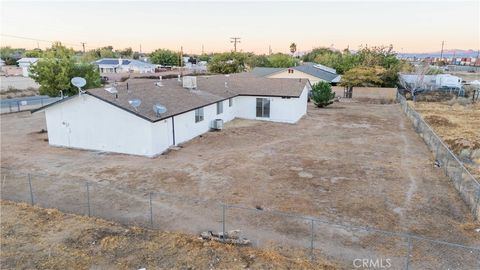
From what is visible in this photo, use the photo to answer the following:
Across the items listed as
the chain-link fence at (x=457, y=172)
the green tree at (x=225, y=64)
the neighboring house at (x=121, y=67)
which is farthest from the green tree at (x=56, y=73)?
the neighboring house at (x=121, y=67)

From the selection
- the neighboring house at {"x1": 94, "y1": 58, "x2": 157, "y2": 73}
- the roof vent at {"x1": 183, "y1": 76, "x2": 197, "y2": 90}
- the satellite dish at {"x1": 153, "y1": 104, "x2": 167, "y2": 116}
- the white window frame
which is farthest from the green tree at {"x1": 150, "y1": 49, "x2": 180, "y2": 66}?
the satellite dish at {"x1": 153, "y1": 104, "x2": 167, "y2": 116}

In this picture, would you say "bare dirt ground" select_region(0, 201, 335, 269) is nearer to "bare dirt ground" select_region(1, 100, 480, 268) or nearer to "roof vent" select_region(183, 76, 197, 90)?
"bare dirt ground" select_region(1, 100, 480, 268)

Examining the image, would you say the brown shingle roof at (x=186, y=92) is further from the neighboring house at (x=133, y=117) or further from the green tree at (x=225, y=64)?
the green tree at (x=225, y=64)

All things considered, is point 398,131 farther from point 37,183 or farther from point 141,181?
point 37,183

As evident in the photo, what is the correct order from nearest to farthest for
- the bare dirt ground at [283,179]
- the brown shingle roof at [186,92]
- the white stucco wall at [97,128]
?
1. the bare dirt ground at [283,179]
2. the white stucco wall at [97,128]
3. the brown shingle roof at [186,92]

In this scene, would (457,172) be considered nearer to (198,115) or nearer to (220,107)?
(198,115)

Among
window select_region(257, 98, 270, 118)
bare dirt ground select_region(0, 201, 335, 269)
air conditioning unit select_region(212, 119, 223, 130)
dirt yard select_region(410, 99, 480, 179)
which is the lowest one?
bare dirt ground select_region(0, 201, 335, 269)

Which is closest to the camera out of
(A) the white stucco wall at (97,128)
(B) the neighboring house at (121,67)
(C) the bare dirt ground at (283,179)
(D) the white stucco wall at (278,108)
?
(C) the bare dirt ground at (283,179)
